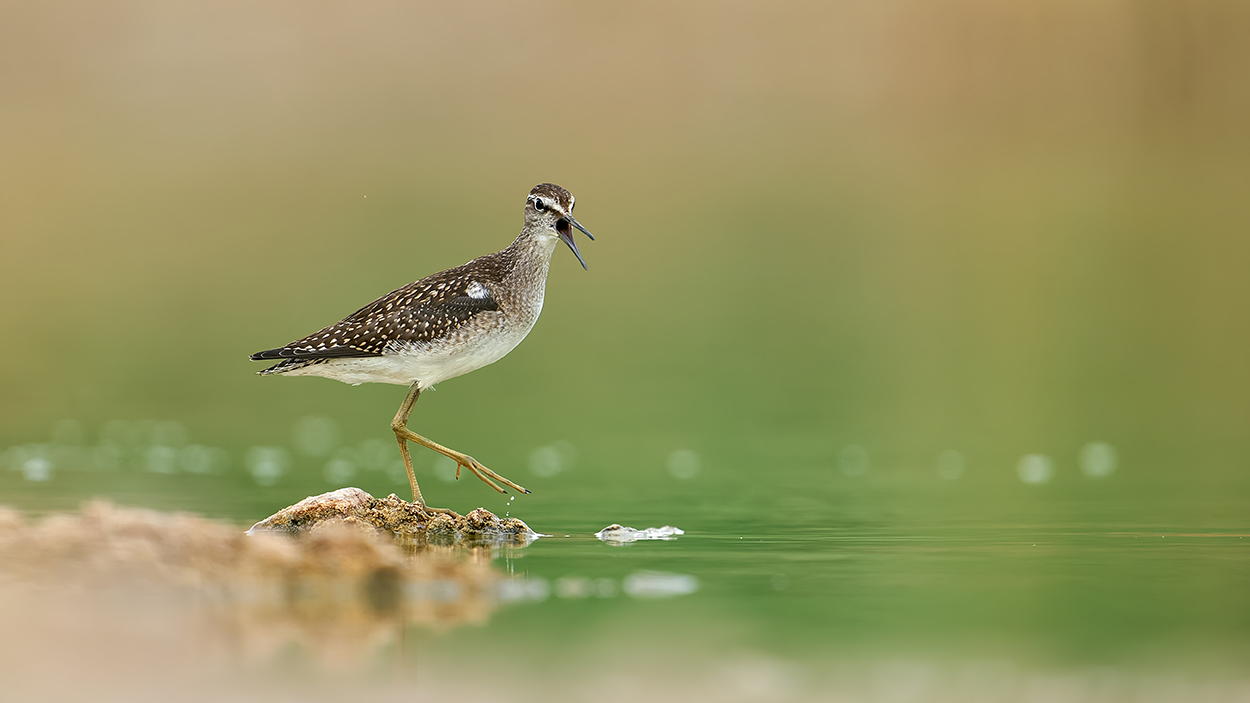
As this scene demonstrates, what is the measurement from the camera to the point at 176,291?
30.6 meters

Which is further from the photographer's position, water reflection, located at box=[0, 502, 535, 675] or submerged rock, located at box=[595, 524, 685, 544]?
submerged rock, located at box=[595, 524, 685, 544]

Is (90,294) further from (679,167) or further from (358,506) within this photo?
(679,167)

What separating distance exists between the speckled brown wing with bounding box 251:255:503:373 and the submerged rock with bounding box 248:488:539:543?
111 centimetres

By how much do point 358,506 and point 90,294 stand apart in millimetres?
20888

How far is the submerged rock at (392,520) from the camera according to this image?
10.8 meters

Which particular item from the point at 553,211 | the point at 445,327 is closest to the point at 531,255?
the point at 553,211

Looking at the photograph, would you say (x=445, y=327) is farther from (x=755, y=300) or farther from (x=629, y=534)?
(x=755, y=300)

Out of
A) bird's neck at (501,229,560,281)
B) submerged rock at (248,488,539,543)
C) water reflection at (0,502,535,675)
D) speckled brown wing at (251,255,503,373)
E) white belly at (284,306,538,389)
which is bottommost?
water reflection at (0,502,535,675)

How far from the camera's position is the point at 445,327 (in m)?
11.6

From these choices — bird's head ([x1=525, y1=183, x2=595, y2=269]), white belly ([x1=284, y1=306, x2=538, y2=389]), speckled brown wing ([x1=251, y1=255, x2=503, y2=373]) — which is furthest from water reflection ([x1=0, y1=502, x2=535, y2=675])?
bird's head ([x1=525, y1=183, x2=595, y2=269])

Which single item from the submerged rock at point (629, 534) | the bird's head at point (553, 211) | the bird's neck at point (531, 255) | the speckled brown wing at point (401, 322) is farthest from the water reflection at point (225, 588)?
the bird's head at point (553, 211)

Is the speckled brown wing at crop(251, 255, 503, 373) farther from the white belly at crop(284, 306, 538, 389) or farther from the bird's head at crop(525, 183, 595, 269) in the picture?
the bird's head at crop(525, 183, 595, 269)

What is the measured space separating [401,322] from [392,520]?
59.1 inches

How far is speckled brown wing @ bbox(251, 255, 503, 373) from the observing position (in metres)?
11.6
